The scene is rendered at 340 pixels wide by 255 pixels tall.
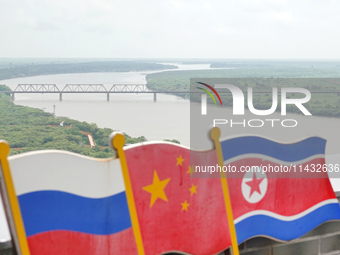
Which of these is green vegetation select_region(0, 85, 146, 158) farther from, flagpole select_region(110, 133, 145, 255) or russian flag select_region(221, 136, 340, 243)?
flagpole select_region(110, 133, 145, 255)

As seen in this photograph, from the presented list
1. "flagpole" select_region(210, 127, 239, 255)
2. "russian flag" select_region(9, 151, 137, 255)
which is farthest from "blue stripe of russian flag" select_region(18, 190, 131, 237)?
"flagpole" select_region(210, 127, 239, 255)

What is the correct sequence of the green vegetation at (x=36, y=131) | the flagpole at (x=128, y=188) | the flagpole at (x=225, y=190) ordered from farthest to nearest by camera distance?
1. the green vegetation at (x=36, y=131)
2. the flagpole at (x=225, y=190)
3. the flagpole at (x=128, y=188)

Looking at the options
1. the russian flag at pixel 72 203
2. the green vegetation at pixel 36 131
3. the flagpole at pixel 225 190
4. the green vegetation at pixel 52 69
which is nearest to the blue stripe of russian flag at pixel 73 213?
the russian flag at pixel 72 203

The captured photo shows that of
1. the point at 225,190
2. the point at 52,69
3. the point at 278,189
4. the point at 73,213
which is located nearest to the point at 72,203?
the point at 73,213

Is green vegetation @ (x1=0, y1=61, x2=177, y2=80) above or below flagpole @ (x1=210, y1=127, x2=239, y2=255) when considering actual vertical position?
above

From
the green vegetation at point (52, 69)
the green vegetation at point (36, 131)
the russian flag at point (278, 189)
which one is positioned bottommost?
the green vegetation at point (36, 131)

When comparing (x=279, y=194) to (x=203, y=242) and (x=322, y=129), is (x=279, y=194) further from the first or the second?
(x=322, y=129)

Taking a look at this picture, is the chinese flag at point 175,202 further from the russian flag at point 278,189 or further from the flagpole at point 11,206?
the flagpole at point 11,206
